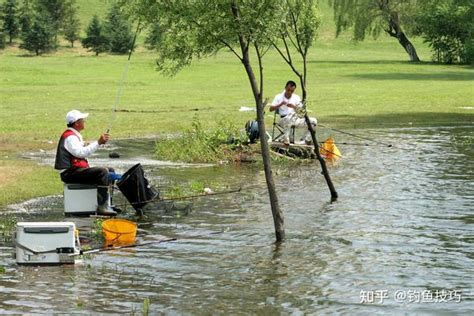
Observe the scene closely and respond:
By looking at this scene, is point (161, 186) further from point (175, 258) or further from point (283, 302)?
point (283, 302)

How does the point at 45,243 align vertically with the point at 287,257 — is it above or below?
above

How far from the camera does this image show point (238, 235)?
46.5 ft

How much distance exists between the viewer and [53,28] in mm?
91375

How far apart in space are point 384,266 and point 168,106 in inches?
1042

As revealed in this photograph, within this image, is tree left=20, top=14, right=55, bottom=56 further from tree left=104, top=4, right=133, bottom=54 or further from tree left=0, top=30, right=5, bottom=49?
tree left=104, top=4, right=133, bottom=54

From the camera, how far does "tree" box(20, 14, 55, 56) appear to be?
283 feet

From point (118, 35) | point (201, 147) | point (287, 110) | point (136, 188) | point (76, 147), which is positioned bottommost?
point (201, 147)

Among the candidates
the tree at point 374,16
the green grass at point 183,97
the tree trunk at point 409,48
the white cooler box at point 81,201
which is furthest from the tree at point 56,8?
the white cooler box at point 81,201

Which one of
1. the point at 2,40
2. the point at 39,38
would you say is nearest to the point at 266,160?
the point at 39,38

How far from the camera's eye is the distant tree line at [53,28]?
87.8 meters

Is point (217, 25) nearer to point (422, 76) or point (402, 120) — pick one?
point (402, 120)

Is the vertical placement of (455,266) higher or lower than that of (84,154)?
lower

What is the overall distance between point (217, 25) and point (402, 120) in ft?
70.1

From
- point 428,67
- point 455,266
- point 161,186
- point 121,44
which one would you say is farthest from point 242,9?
point 121,44
